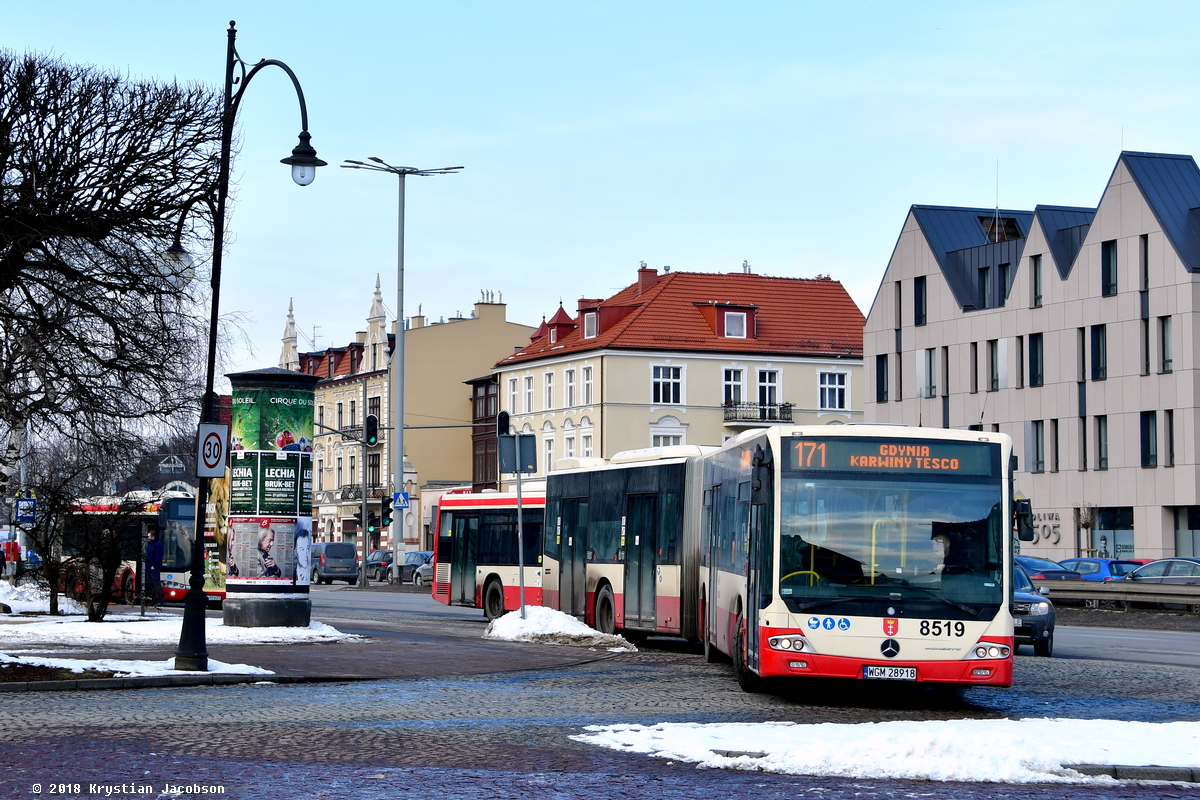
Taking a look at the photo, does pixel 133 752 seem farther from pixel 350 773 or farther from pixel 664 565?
pixel 664 565

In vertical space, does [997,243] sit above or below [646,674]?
above

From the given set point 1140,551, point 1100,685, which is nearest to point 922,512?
point 1100,685

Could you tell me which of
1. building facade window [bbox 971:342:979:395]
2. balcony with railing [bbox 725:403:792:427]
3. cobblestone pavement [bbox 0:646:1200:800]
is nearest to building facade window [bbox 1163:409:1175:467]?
building facade window [bbox 971:342:979:395]

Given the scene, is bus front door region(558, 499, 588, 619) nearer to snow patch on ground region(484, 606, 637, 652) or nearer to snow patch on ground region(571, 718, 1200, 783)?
snow patch on ground region(484, 606, 637, 652)

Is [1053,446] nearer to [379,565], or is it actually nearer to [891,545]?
[379,565]

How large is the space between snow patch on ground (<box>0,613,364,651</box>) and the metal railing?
2254 inches

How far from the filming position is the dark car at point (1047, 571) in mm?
43303

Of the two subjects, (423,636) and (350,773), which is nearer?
(350,773)

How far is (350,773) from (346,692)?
6.44 m

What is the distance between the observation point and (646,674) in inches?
790

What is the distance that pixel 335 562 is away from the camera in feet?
234

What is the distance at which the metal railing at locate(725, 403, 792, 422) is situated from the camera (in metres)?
84.1

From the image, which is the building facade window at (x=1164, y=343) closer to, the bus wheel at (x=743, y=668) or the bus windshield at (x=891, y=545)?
the bus wheel at (x=743, y=668)

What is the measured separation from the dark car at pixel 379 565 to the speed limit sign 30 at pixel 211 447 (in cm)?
5194
